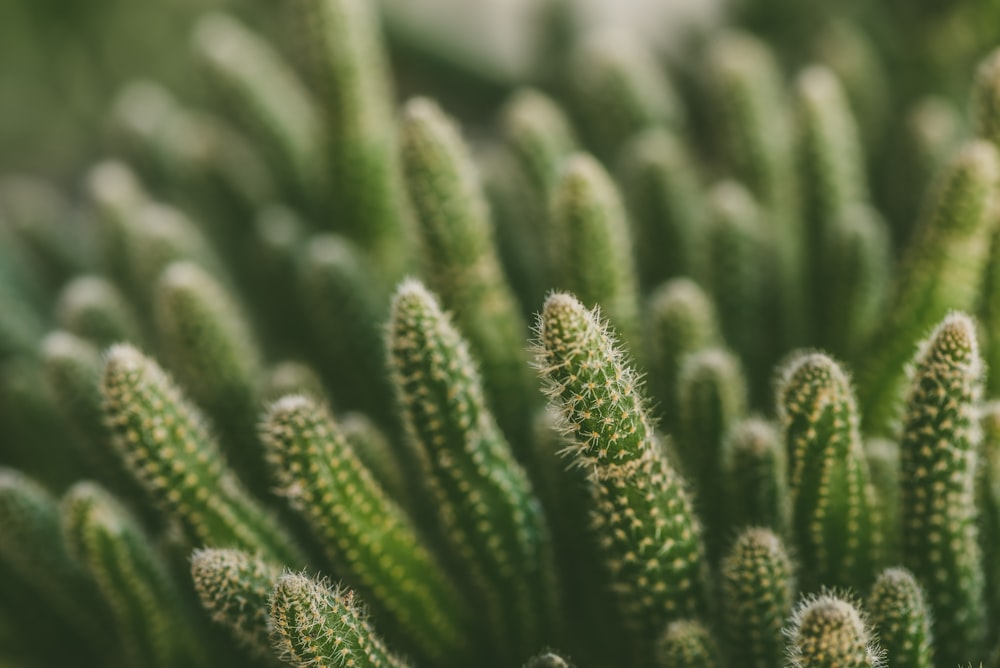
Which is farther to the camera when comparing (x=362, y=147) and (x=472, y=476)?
(x=362, y=147)

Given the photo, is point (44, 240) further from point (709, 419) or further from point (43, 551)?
point (709, 419)

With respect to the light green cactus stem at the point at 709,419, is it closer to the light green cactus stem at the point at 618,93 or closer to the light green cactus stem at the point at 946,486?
the light green cactus stem at the point at 946,486

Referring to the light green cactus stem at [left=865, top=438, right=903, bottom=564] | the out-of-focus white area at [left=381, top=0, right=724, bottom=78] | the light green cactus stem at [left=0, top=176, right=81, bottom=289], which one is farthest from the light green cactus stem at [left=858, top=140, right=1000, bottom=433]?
the light green cactus stem at [left=0, top=176, right=81, bottom=289]

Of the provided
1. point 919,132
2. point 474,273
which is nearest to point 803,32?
point 919,132

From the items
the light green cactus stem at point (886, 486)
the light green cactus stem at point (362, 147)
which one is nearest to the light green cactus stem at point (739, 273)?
the light green cactus stem at point (886, 486)

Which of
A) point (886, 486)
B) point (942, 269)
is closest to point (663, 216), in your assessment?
point (942, 269)

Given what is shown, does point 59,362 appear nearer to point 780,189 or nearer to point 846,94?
point 780,189
